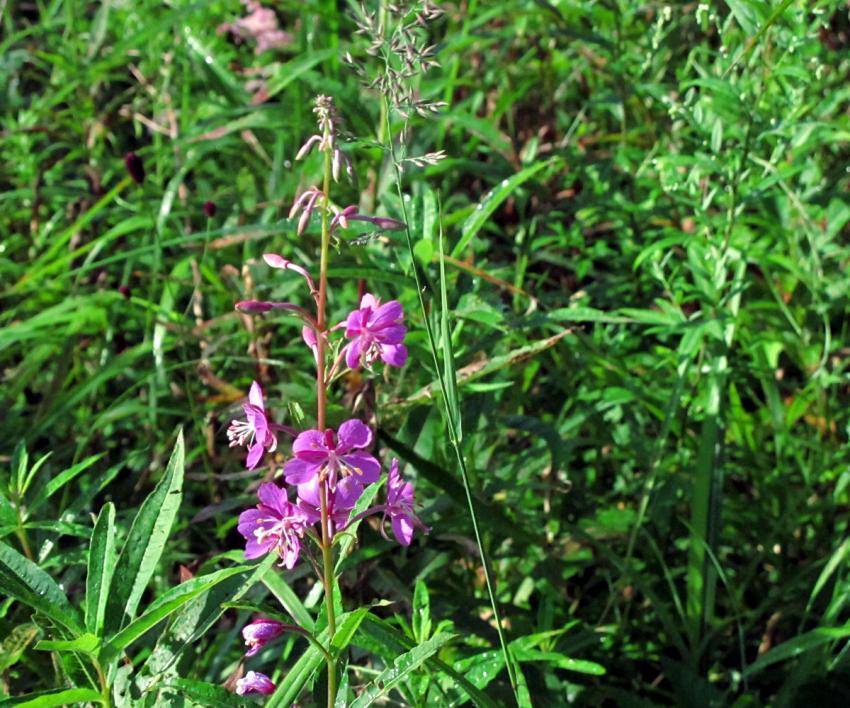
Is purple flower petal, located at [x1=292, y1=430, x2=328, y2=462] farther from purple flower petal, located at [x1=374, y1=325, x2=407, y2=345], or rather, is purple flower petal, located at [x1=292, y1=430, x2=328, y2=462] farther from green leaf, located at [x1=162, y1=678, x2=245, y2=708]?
green leaf, located at [x1=162, y1=678, x2=245, y2=708]

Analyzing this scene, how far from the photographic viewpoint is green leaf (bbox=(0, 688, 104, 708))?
4.14ft

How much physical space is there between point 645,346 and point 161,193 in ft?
5.06

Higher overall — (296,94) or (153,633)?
(296,94)

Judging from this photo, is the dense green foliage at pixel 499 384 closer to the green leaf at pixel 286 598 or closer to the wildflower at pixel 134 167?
the green leaf at pixel 286 598

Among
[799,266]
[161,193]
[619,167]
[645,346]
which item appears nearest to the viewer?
[799,266]

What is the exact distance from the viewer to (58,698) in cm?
127

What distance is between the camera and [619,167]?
285 centimetres

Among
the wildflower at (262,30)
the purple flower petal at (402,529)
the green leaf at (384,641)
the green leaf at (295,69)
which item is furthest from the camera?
the wildflower at (262,30)

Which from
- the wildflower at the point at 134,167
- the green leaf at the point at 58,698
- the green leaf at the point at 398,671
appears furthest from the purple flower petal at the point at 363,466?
the wildflower at the point at 134,167

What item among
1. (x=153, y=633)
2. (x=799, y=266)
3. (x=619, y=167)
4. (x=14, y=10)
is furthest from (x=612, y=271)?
(x=14, y=10)

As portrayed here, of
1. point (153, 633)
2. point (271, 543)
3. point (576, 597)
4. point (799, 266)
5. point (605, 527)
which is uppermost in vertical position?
point (271, 543)

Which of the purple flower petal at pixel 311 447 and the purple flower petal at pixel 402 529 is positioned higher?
the purple flower petal at pixel 311 447

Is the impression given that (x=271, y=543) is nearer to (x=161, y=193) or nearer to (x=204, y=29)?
(x=161, y=193)

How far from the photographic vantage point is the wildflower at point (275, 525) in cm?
127
